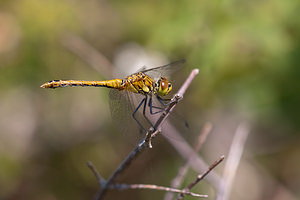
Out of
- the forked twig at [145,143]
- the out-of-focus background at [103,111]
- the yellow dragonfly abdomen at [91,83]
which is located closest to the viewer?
the forked twig at [145,143]

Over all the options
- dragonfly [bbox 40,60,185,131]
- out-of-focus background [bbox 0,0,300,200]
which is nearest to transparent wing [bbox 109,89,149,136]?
dragonfly [bbox 40,60,185,131]

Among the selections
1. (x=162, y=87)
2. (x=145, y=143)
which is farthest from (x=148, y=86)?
(x=145, y=143)

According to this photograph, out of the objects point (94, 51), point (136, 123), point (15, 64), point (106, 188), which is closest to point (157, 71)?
point (136, 123)

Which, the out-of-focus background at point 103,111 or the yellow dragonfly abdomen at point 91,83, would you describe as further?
the out-of-focus background at point 103,111

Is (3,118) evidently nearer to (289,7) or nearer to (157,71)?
(157,71)

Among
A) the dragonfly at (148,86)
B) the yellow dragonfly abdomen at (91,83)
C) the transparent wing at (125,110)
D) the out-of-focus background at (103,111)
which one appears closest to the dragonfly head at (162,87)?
the dragonfly at (148,86)

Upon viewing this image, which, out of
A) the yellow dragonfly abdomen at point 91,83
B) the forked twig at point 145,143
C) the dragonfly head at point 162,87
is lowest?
the forked twig at point 145,143

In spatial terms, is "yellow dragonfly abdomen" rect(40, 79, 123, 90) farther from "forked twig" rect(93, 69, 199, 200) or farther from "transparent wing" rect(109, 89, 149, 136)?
"forked twig" rect(93, 69, 199, 200)

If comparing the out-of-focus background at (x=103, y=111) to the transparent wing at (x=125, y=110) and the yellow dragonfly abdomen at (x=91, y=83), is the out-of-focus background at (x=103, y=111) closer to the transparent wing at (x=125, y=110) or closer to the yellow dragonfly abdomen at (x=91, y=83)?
the yellow dragonfly abdomen at (x=91, y=83)
